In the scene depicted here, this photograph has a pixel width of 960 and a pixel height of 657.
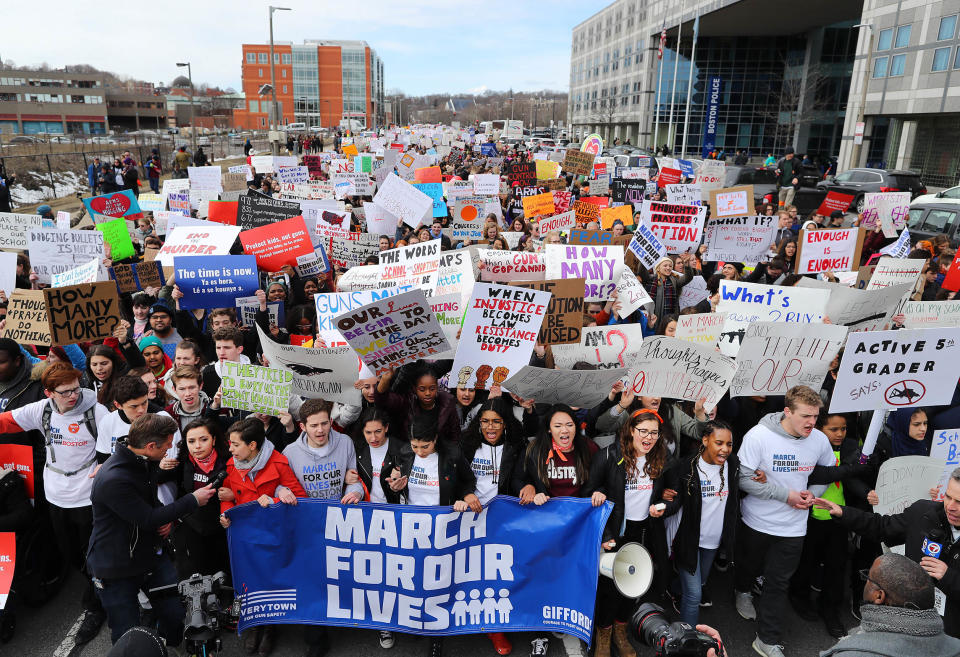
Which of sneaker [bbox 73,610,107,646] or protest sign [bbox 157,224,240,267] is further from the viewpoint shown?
protest sign [bbox 157,224,240,267]

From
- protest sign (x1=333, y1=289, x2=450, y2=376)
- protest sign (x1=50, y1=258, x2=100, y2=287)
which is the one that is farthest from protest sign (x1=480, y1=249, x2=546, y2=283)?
protest sign (x1=50, y1=258, x2=100, y2=287)

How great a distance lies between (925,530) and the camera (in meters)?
3.65

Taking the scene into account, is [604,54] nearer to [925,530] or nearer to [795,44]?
[795,44]

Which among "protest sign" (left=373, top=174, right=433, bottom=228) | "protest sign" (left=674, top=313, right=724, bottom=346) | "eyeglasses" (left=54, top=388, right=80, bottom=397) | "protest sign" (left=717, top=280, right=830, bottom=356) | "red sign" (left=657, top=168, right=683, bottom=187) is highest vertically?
"red sign" (left=657, top=168, right=683, bottom=187)

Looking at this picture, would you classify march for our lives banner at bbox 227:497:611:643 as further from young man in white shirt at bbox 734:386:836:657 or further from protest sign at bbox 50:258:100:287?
protest sign at bbox 50:258:100:287

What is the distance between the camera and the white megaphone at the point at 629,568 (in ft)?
12.9

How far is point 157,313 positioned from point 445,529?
403 cm

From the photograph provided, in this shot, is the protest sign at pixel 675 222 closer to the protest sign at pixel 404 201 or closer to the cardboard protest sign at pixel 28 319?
the protest sign at pixel 404 201

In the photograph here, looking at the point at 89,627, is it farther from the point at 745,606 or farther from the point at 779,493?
the point at 779,493

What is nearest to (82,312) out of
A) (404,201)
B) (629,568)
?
(629,568)

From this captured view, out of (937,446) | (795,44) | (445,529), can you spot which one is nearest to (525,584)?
(445,529)

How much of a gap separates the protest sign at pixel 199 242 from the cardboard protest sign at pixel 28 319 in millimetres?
2548

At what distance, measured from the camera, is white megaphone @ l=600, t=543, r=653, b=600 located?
155 inches

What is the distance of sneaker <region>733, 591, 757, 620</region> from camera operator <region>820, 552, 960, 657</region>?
87.2 inches
